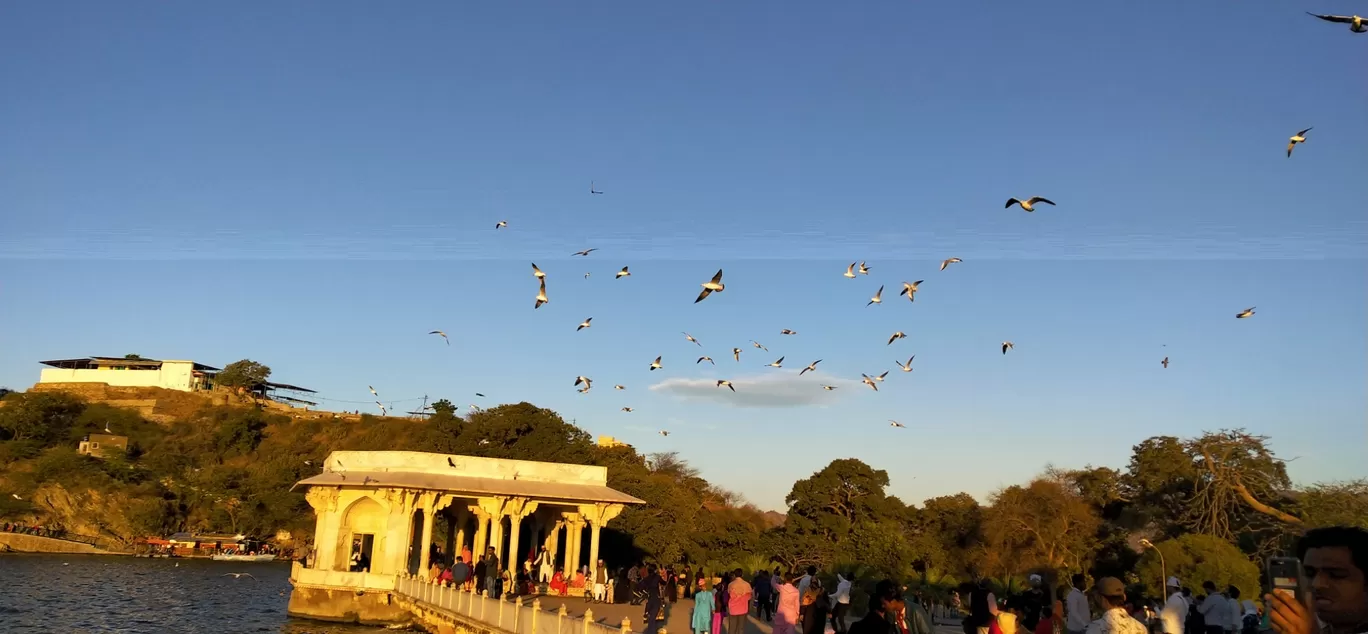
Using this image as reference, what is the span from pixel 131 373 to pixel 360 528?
310 feet

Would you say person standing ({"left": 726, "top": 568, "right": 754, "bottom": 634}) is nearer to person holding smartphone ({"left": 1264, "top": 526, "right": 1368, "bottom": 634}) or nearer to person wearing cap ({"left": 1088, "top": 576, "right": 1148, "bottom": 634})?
person wearing cap ({"left": 1088, "top": 576, "right": 1148, "bottom": 634})

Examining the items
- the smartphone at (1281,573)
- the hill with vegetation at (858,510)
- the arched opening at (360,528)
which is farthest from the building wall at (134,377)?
the smartphone at (1281,573)

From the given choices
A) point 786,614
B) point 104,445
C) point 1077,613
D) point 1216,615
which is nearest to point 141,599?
point 786,614

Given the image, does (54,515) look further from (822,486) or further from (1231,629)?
(1231,629)

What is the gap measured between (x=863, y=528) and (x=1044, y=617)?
39.0m

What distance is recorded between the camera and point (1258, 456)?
149 feet

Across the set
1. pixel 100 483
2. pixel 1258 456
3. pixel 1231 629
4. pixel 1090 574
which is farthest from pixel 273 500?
pixel 1231 629

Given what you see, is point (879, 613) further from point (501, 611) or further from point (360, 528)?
point (360, 528)

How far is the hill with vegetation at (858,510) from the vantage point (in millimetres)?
40812

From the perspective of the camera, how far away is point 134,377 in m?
108

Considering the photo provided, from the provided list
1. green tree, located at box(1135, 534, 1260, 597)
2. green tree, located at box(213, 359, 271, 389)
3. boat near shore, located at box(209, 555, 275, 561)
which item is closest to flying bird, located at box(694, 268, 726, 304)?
green tree, located at box(1135, 534, 1260, 597)

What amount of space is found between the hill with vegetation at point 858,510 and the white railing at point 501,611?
10.9m

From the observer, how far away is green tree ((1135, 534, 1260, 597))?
106 feet

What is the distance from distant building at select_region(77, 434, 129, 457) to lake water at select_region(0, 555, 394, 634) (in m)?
19.5
